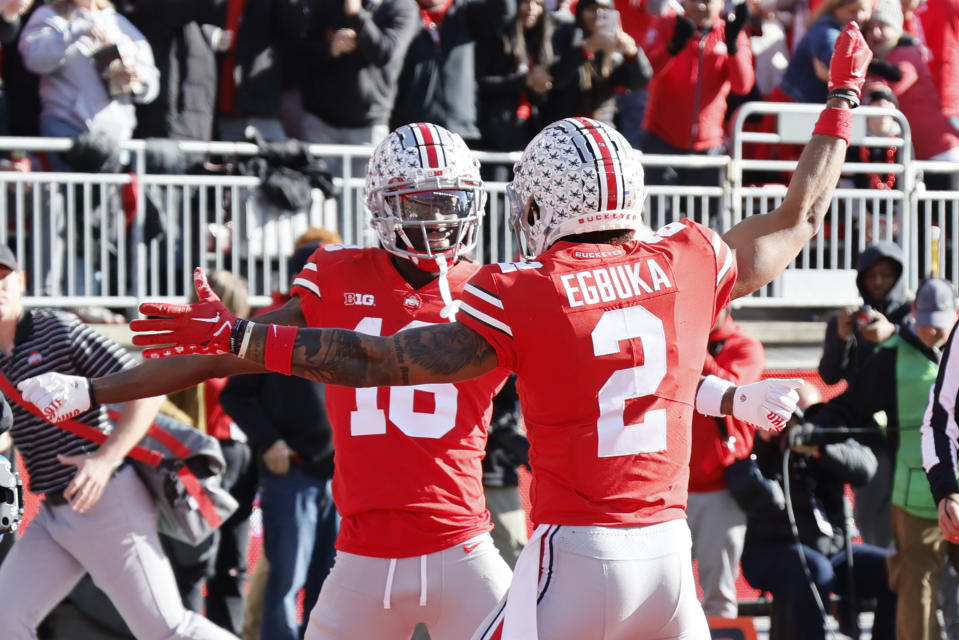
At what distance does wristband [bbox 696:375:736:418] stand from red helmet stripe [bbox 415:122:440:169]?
105 cm

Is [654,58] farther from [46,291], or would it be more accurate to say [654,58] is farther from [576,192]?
[576,192]

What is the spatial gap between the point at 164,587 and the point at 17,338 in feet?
3.40

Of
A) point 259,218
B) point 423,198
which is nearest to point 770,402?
point 423,198

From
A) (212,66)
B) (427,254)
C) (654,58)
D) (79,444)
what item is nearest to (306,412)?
(79,444)

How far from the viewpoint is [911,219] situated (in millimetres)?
9266

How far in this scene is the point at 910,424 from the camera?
645 centimetres

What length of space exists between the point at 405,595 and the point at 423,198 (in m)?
1.15

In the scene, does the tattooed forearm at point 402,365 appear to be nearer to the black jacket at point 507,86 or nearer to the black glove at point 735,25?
the black jacket at point 507,86

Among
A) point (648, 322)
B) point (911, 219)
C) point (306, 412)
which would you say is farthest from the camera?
point (911, 219)

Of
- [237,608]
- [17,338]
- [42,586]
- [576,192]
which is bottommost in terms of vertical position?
[237,608]

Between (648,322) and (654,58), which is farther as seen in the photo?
(654,58)

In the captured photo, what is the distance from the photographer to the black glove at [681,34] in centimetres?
910

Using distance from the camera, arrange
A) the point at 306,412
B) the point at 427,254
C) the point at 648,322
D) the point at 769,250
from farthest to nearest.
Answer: the point at 306,412, the point at 427,254, the point at 769,250, the point at 648,322

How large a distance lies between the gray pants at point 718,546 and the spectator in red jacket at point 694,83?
307cm
